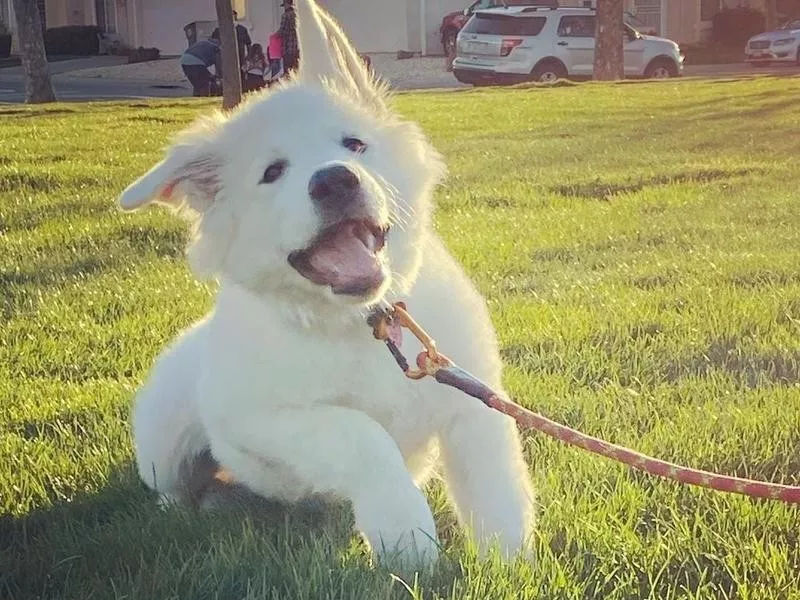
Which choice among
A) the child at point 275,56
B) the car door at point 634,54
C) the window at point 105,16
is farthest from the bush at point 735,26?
the child at point 275,56

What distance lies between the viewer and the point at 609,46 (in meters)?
22.2

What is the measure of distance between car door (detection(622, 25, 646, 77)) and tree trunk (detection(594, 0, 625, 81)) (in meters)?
1.97

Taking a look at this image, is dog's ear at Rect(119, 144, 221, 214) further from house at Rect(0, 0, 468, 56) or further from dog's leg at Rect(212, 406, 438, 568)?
house at Rect(0, 0, 468, 56)

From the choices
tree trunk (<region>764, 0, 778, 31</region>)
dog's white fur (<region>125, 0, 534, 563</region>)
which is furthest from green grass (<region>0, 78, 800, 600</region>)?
tree trunk (<region>764, 0, 778, 31</region>)

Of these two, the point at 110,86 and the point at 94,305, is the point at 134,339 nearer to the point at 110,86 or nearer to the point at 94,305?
the point at 94,305

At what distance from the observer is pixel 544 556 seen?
7.45 ft

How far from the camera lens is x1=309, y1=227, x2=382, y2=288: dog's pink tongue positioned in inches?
97.0

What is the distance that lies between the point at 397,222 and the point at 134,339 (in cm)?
215

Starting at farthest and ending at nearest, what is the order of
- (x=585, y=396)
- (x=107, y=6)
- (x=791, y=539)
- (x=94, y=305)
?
(x=107, y=6)
(x=94, y=305)
(x=585, y=396)
(x=791, y=539)

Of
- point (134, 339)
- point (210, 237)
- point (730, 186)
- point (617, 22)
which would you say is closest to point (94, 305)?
point (134, 339)

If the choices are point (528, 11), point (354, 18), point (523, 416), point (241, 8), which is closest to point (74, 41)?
point (241, 8)

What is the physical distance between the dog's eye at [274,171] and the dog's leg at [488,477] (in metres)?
0.70

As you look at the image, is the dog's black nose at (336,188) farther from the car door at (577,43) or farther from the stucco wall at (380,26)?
the stucco wall at (380,26)

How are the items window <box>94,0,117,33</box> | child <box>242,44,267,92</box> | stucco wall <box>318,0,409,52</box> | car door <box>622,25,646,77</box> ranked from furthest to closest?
window <box>94,0,117,33</box> → stucco wall <box>318,0,409,52</box> → car door <box>622,25,646,77</box> → child <box>242,44,267,92</box>
